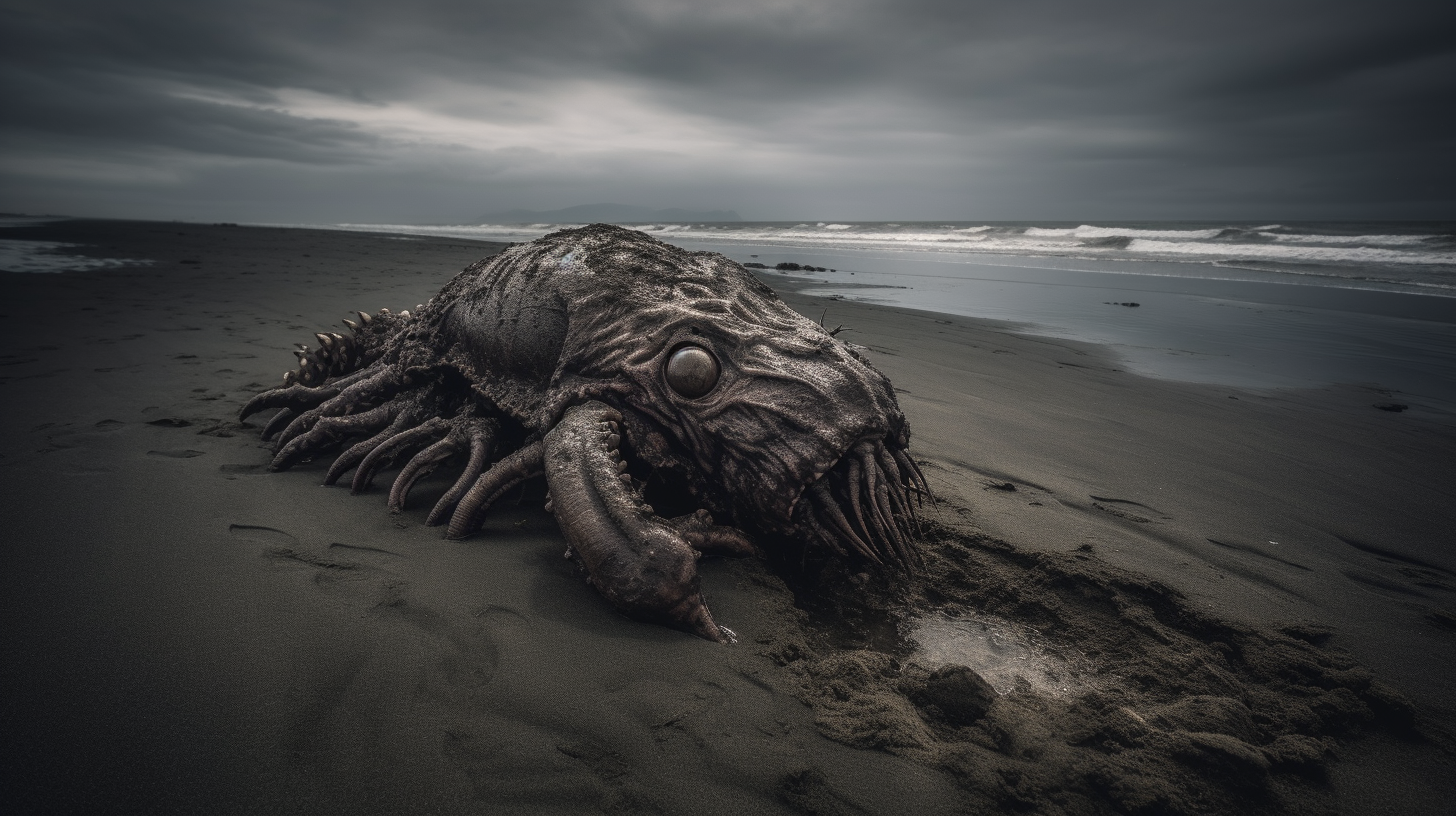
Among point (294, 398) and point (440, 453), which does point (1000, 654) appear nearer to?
point (440, 453)

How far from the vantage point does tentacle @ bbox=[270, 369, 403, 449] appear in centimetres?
337

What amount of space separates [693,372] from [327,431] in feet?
7.05

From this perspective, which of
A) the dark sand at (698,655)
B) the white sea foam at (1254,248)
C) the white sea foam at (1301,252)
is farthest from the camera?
the white sea foam at (1301,252)

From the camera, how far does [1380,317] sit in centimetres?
996

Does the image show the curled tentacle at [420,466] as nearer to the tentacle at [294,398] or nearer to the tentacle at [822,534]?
the tentacle at [294,398]

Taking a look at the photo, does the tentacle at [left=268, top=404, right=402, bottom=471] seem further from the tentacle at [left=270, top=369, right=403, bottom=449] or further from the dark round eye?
the dark round eye

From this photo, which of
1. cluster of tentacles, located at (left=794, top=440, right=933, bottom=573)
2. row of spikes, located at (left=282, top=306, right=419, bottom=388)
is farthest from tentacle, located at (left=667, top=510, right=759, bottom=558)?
row of spikes, located at (left=282, top=306, right=419, bottom=388)

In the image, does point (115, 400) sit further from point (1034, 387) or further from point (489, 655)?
point (1034, 387)

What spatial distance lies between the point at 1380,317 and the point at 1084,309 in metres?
4.35

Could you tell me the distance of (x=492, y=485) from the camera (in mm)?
2490

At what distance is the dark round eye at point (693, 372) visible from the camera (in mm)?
2359

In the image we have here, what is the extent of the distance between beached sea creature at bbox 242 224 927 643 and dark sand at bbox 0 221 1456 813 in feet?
0.73

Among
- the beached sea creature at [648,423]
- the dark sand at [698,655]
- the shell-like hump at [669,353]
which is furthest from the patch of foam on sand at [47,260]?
the shell-like hump at [669,353]

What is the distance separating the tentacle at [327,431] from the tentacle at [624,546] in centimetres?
160
